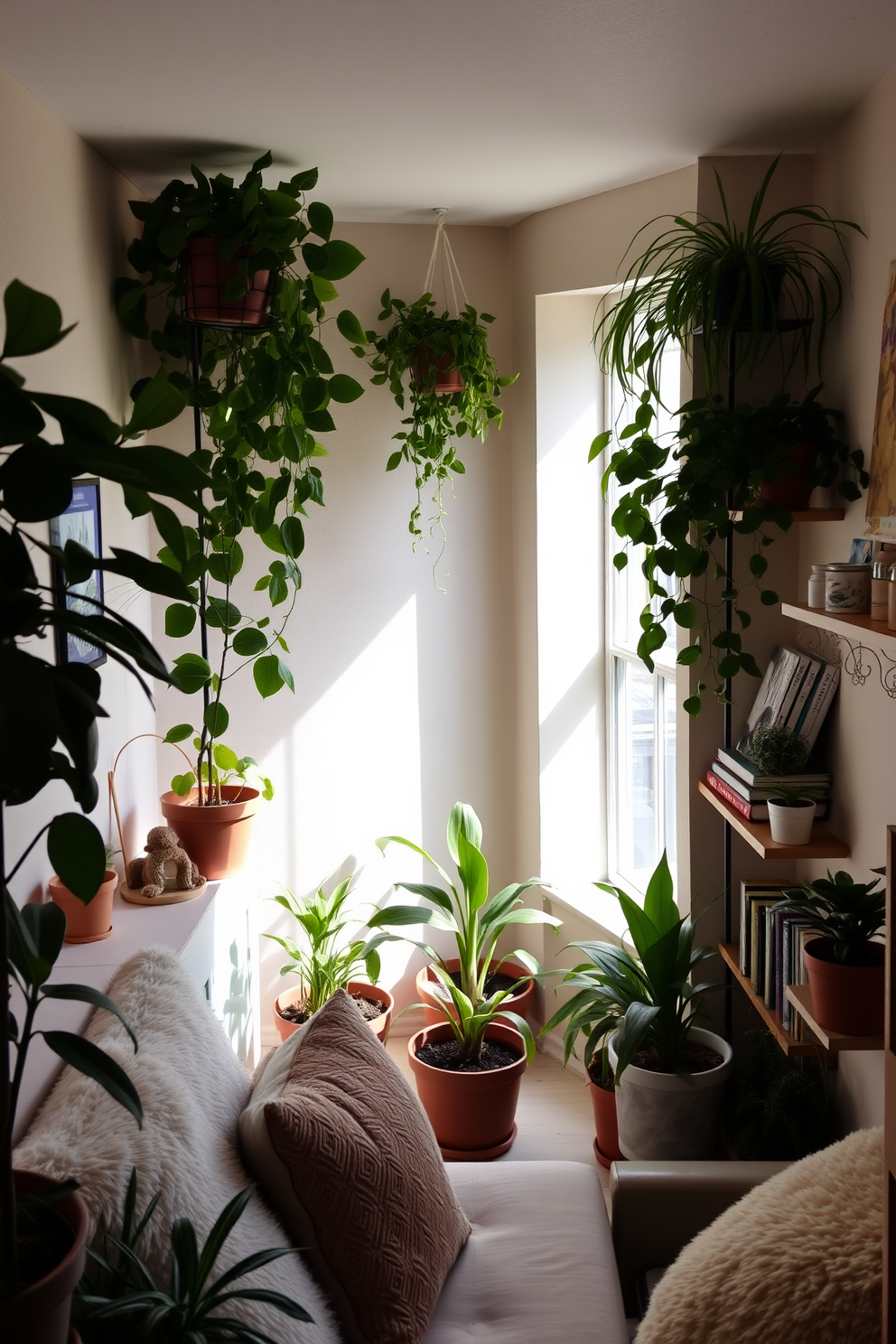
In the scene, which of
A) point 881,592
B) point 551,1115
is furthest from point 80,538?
point 551,1115

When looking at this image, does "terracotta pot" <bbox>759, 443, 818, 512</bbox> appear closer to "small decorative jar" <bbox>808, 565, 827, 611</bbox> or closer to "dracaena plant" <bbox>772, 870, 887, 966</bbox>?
"small decorative jar" <bbox>808, 565, 827, 611</bbox>

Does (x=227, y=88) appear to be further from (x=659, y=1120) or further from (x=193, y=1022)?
(x=659, y=1120)

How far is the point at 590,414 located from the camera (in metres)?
3.53

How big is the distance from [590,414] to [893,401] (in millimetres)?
1469

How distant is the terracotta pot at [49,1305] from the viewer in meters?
0.91

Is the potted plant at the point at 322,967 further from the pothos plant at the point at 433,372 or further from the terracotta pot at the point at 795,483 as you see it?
the terracotta pot at the point at 795,483

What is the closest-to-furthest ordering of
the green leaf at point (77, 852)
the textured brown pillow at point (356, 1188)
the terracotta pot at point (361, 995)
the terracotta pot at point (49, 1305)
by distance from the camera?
the terracotta pot at point (49, 1305) < the green leaf at point (77, 852) < the textured brown pillow at point (356, 1188) < the terracotta pot at point (361, 995)

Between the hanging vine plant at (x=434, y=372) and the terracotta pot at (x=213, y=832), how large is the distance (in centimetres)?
107

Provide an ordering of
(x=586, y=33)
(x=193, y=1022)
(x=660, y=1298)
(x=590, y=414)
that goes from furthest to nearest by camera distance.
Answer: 1. (x=590, y=414)
2. (x=586, y=33)
3. (x=193, y=1022)
4. (x=660, y=1298)

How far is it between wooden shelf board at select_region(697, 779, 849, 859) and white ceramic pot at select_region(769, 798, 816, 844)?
16mm

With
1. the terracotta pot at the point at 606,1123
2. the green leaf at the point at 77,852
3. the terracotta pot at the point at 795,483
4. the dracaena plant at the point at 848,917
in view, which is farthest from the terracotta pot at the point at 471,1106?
the green leaf at the point at 77,852

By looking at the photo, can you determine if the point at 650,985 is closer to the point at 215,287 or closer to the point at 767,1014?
the point at 767,1014

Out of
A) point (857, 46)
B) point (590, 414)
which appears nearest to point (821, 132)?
point (857, 46)

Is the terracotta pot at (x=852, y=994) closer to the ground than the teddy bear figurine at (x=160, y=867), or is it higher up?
closer to the ground
